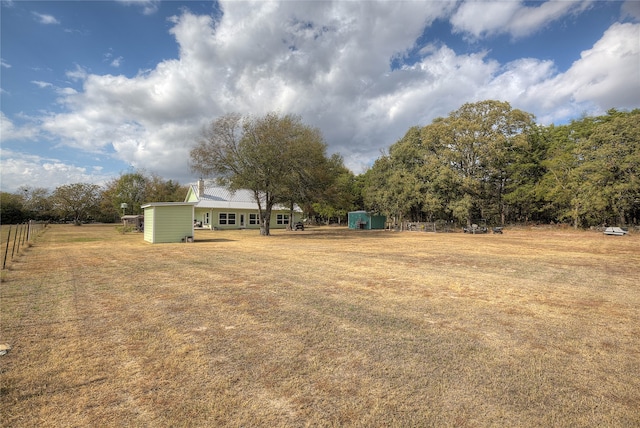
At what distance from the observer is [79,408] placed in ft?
8.36

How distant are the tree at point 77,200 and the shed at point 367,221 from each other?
147 feet

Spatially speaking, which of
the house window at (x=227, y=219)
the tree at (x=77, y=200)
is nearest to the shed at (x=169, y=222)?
the house window at (x=227, y=219)

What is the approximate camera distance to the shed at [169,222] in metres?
18.6

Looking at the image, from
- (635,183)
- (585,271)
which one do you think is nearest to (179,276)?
(585,271)

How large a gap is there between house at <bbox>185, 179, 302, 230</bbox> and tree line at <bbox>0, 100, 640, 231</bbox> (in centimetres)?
567

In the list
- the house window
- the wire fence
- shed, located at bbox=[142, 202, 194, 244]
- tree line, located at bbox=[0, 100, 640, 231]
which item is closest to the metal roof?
the house window

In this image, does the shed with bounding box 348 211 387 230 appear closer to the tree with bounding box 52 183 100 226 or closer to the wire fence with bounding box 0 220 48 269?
the wire fence with bounding box 0 220 48 269

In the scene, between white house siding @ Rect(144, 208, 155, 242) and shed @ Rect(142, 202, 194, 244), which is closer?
shed @ Rect(142, 202, 194, 244)

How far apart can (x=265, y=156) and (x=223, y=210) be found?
14722 mm

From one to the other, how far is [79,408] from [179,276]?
5.62m

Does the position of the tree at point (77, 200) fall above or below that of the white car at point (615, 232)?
above

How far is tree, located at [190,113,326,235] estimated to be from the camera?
22953 mm

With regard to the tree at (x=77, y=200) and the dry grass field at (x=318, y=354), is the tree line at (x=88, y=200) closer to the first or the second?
the tree at (x=77, y=200)

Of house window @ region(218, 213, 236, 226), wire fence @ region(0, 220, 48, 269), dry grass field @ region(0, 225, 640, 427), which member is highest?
house window @ region(218, 213, 236, 226)
